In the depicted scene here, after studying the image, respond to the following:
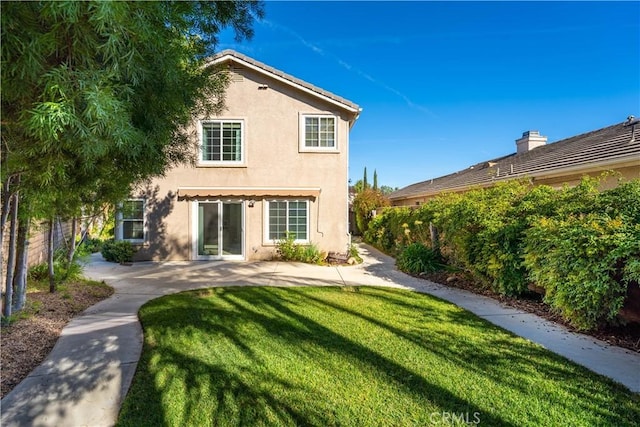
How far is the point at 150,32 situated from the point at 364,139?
1353 inches

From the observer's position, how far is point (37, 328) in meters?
5.90

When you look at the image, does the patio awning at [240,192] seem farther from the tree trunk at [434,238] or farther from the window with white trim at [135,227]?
the tree trunk at [434,238]

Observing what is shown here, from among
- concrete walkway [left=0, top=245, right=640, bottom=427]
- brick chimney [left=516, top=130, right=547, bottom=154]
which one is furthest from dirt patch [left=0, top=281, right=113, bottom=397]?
brick chimney [left=516, top=130, right=547, bottom=154]

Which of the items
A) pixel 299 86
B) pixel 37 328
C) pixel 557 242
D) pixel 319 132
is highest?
pixel 299 86

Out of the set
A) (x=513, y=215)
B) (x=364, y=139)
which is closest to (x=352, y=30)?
A: (x=513, y=215)

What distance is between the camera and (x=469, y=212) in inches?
392

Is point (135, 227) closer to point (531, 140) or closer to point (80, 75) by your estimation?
point (80, 75)

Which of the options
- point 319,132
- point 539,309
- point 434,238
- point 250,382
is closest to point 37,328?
point 250,382

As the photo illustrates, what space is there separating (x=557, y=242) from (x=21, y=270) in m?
11.3

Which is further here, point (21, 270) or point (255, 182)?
point (255, 182)

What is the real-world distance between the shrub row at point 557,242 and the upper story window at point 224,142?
10026mm

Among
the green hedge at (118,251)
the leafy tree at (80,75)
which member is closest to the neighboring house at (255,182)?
the green hedge at (118,251)

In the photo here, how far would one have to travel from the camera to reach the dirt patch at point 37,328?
4.56 meters

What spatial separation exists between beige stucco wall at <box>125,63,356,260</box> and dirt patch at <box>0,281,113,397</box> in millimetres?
6645
